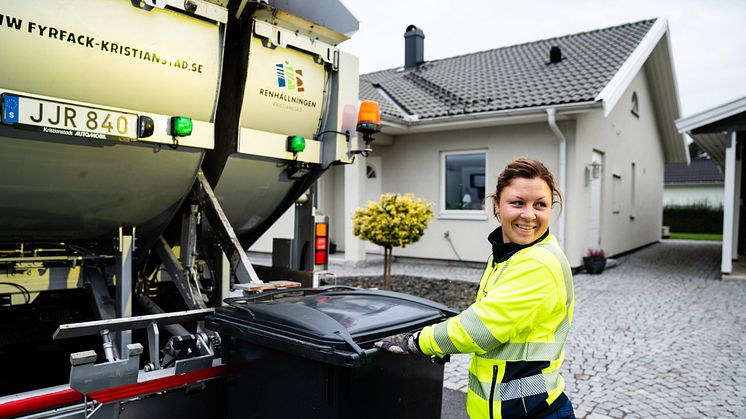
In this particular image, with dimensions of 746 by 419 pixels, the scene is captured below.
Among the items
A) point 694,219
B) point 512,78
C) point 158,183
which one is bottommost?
point 694,219

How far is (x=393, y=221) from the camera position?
7543mm

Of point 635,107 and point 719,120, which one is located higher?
point 635,107

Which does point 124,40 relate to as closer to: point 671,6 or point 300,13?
point 300,13

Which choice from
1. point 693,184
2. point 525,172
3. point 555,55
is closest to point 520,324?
point 525,172

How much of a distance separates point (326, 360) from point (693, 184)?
38.2m

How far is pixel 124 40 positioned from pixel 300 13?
44.6 inches

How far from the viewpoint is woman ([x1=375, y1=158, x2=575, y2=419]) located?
5.30 feet

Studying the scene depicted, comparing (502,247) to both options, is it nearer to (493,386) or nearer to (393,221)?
(493,386)

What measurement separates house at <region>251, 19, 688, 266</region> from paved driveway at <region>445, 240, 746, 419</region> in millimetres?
2339

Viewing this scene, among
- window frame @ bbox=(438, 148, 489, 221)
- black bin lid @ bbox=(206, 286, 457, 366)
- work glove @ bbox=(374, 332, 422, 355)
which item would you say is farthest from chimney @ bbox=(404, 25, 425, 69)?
work glove @ bbox=(374, 332, 422, 355)

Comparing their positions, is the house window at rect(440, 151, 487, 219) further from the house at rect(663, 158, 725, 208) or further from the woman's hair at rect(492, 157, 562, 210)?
the house at rect(663, 158, 725, 208)

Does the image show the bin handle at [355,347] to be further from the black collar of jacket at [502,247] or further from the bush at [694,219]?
the bush at [694,219]

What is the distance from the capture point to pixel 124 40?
2.49 m

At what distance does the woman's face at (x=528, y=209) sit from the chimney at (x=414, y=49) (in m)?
14.5
